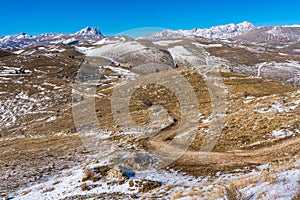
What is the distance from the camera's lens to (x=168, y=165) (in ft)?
75.4

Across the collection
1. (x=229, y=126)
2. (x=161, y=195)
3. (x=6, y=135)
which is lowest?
(x=161, y=195)

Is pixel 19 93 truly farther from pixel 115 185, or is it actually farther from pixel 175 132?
pixel 115 185

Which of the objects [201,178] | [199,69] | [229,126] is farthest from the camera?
[199,69]

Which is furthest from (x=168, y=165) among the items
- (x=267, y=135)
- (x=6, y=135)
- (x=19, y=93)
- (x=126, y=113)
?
(x=19, y=93)

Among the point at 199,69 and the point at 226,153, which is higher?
the point at 199,69

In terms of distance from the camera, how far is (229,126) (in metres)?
30.9

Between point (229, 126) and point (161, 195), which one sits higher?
point (229, 126)

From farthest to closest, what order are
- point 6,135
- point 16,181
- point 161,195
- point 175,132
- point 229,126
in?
point 6,135, point 175,132, point 229,126, point 16,181, point 161,195

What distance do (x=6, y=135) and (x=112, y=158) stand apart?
38463mm

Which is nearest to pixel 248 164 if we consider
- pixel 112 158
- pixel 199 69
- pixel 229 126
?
pixel 229 126

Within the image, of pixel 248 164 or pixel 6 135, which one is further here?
pixel 6 135

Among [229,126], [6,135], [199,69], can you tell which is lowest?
[229,126]

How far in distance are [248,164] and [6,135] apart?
171 feet

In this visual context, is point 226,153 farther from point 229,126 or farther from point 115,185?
point 115,185
